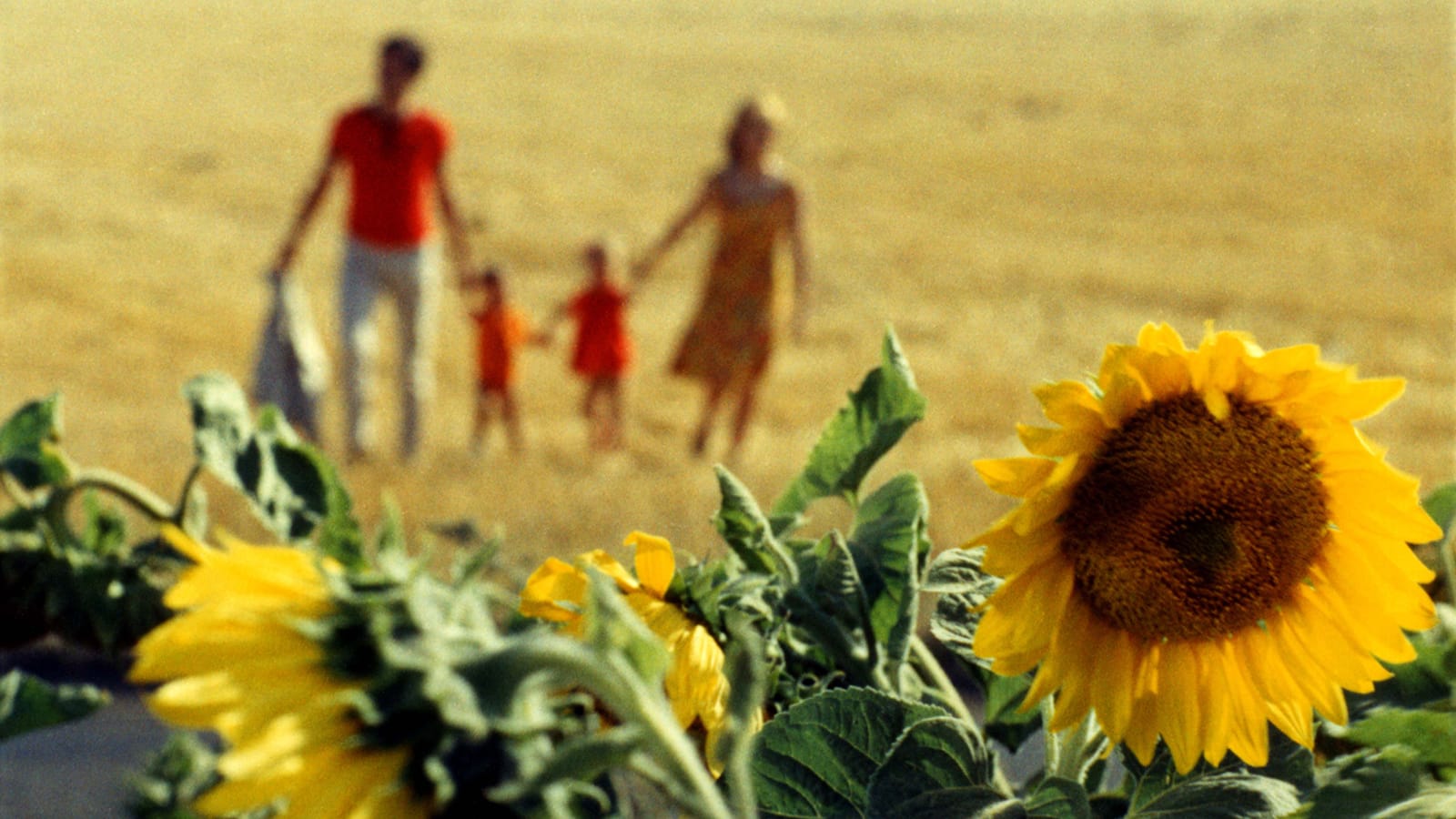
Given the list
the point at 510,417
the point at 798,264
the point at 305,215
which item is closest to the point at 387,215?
the point at 305,215

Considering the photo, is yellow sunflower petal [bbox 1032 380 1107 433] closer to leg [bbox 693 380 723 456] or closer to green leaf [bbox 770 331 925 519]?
green leaf [bbox 770 331 925 519]

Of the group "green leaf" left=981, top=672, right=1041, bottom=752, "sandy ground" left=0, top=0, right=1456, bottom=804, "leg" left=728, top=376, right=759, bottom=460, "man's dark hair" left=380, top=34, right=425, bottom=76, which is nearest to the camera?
"green leaf" left=981, top=672, right=1041, bottom=752

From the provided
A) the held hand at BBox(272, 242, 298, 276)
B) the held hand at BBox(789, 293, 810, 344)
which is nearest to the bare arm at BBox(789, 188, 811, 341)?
the held hand at BBox(789, 293, 810, 344)

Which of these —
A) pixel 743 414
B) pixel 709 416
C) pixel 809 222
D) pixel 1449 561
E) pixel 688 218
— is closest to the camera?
pixel 1449 561

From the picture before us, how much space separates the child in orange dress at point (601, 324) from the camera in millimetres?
8688

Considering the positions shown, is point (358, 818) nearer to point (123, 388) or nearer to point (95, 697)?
point (95, 697)

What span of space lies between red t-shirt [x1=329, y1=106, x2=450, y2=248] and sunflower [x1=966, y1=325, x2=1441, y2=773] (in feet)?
21.3

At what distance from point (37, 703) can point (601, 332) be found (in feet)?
26.4

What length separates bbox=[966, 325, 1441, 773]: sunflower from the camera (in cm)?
87

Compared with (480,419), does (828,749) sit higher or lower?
higher

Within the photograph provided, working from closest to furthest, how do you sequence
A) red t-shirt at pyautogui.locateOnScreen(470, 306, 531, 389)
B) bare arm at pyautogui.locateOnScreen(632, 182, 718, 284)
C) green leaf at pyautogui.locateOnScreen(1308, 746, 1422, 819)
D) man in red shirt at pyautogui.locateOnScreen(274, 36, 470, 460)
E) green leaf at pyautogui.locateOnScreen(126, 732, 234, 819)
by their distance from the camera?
green leaf at pyautogui.locateOnScreen(1308, 746, 1422, 819) → green leaf at pyautogui.locateOnScreen(126, 732, 234, 819) → man in red shirt at pyautogui.locateOnScreen(274, 36, 470, 460) → bare arm at pyautogui.locateOnScreen(632, 182, 718, 284) → red t-shirt at pyautogui.locateOnScreen(470, 306, 531, 389)

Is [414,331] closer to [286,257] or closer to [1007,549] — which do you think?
[286,257]

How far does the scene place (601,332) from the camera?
28.9ft

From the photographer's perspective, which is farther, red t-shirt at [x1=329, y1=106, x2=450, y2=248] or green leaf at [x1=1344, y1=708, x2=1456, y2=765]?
red t-shirt at [x1=329, y1=106, x2=450, y2=248]
